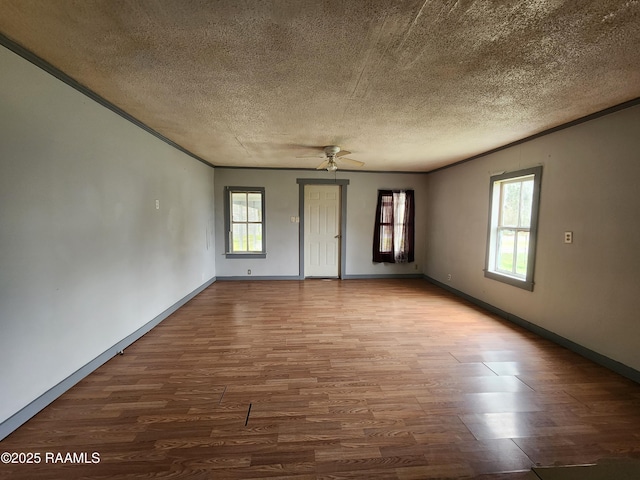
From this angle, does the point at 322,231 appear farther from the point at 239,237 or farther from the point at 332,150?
the point at 332,150

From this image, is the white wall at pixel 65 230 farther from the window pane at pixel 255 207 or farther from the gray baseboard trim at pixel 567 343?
the gray baseboard trim at pixel 567 343

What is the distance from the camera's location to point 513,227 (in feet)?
11.4

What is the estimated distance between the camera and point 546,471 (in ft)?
4.41

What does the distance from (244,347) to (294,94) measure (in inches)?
95.1

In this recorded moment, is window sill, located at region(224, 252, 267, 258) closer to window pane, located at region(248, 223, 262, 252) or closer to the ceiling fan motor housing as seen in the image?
window pane, located at region(248, 223, 262, 252)

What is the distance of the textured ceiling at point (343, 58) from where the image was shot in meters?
1.28

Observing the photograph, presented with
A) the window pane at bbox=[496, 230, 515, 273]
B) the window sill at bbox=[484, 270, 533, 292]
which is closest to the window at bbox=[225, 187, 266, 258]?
the window sill at bbox=[484, 270, 533, 292]

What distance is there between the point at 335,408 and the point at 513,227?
3286 millimetres

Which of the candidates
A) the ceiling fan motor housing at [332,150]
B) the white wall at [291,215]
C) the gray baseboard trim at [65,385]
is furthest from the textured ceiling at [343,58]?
the white wall at [291,215]

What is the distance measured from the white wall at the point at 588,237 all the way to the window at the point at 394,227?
6.35ft

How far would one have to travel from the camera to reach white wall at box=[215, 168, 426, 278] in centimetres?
529

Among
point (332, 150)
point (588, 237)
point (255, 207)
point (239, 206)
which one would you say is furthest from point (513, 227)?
point (239, 206)

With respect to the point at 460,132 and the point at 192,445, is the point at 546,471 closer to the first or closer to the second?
the point at 192,445

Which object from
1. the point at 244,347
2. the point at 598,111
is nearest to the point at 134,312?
the point at 244,347
